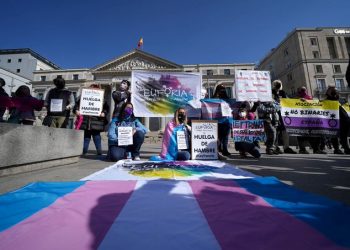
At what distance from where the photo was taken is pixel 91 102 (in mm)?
5043

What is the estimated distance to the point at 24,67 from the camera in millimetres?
54781

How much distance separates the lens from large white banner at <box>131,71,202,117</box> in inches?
193

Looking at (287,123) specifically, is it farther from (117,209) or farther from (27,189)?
(27,189)

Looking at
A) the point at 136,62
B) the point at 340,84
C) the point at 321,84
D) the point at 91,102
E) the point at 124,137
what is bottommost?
the point at 124,137

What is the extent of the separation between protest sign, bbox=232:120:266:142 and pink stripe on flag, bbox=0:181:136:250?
3550 millimetres

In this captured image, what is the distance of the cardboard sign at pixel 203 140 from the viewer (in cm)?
410

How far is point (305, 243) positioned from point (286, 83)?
5155 cm

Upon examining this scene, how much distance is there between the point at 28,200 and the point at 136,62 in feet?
151

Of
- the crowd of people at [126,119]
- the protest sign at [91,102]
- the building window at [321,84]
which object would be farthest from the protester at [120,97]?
the building window at [321,84]

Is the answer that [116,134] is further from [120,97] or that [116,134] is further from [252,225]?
[252,225]

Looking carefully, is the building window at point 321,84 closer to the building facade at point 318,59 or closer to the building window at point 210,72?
the building facade at point 318,59

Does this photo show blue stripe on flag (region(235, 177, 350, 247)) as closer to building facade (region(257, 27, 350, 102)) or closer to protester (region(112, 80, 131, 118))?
protester (region(112, 80, 131, 118))

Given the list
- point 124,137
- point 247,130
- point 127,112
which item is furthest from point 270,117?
point 124,137

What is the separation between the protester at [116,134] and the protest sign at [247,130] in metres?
2.19
